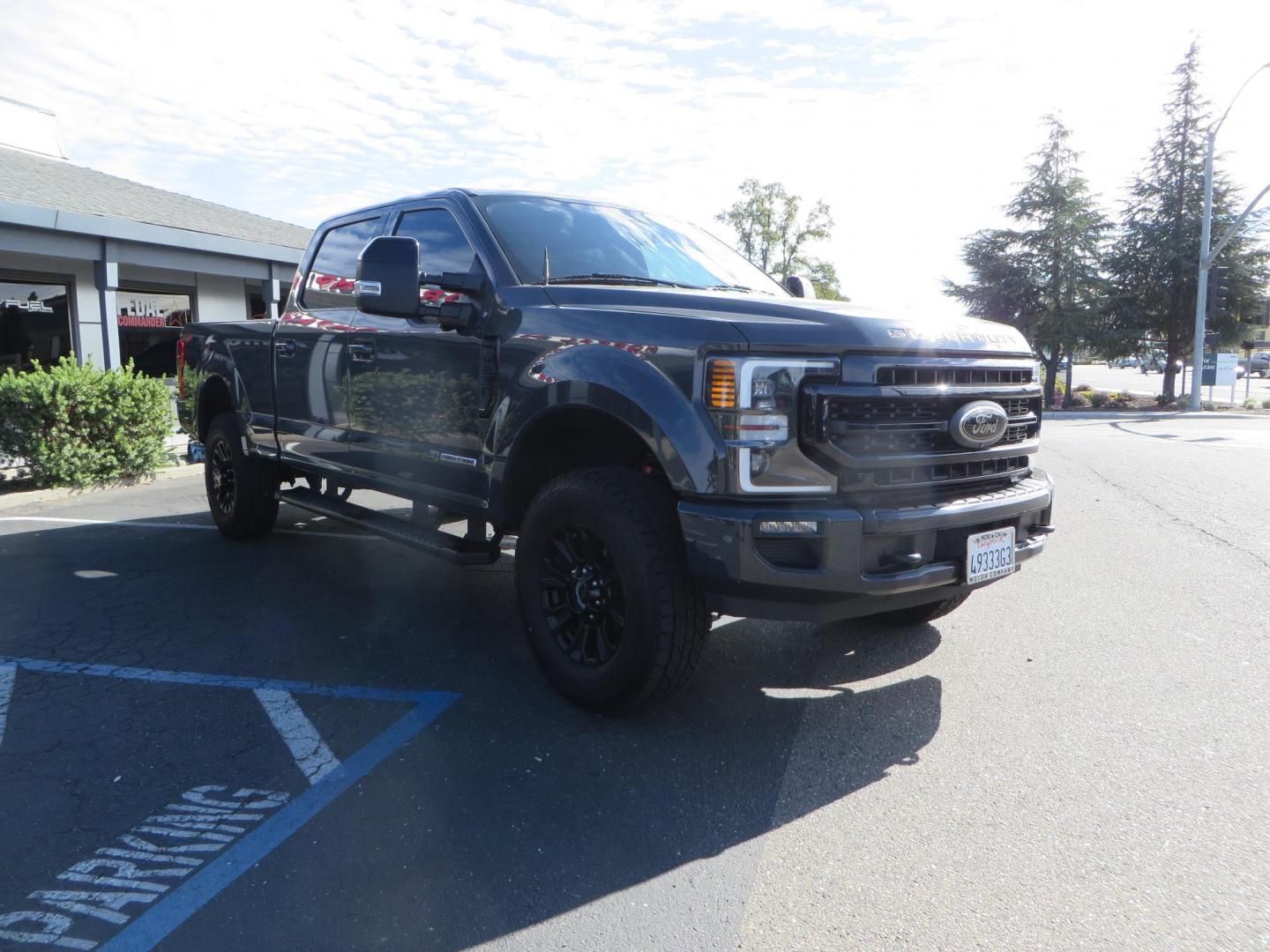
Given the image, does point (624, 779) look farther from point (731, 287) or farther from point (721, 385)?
point (731, 287)

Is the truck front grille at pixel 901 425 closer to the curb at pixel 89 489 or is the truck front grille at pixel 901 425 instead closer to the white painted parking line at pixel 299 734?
the white painted parking line at pixel 299 734

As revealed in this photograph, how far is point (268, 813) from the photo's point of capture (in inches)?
116

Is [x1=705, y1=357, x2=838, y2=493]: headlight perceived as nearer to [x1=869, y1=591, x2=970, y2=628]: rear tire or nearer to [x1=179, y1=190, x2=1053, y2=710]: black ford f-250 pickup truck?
[x1=179, y1=190, x2=1053, y2=710]: black ford f-250 pickup truck

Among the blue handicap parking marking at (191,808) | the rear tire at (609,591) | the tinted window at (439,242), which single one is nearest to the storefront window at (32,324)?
the tinted window at (439,242)

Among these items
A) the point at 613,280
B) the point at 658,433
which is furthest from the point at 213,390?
the point at 658,433

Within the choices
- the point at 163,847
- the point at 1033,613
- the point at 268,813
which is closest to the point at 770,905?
the point at 268,813

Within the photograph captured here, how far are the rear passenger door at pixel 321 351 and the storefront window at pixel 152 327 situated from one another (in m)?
11.6

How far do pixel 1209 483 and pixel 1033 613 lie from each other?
591 centimetres

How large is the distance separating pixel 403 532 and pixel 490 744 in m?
1.58

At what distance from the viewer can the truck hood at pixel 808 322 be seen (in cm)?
316

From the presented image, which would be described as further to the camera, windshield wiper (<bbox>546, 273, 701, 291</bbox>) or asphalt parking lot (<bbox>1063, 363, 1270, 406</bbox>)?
asphalt parking lot (<bbox>1063, 363, 1270, 406</bbox>)

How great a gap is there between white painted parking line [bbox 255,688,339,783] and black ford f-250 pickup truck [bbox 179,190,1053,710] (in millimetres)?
886

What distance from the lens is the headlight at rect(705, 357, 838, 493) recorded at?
10.1 feet

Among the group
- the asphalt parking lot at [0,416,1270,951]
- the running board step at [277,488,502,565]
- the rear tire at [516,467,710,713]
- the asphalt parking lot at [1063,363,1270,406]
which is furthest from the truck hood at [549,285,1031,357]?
the asphalt parking lot at [1063,363,1270,406]
